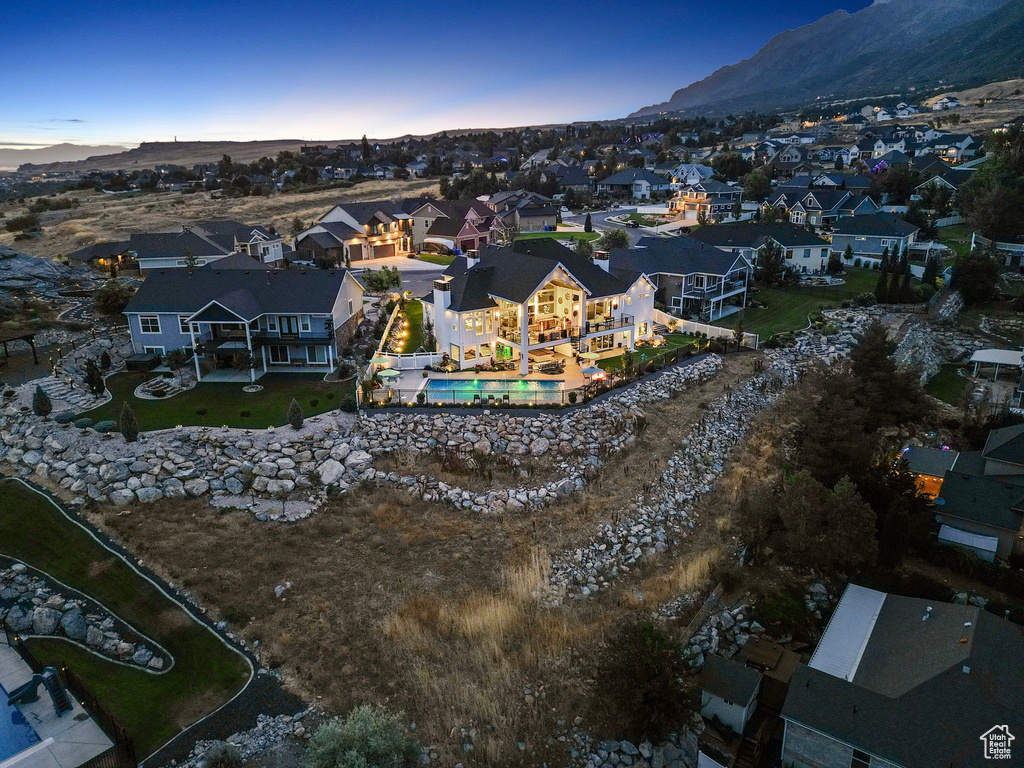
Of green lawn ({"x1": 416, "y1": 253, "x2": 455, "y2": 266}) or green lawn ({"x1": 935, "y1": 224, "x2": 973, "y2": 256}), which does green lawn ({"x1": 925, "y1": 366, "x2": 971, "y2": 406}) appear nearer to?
green lawn ({"x1": 935, "y1": 224, "x2": 973, "y2": 256})

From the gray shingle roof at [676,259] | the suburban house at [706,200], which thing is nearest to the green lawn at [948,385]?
the gray shingle roof at [676,259]

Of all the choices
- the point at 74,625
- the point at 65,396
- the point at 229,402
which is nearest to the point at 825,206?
the point at 229,402

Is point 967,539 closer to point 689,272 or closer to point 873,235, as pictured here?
point 689,272

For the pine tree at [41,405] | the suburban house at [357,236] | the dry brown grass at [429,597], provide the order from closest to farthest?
the dry brown grass at [429,597] → the pine tree at [41,405] → the suburban house at [357,236]

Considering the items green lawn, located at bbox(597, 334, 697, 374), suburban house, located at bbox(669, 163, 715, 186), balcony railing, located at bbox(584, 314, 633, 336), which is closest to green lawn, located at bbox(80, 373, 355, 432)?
balcony railing, located at bbox(584, 314, 633, 336)

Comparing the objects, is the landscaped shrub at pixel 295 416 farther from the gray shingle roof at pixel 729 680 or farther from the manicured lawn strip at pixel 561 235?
the manicured lawn strip at pixel 561 235

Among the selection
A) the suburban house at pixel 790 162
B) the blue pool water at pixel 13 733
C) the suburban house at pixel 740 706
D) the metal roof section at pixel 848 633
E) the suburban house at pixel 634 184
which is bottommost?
the suburban house at pixel 740 706

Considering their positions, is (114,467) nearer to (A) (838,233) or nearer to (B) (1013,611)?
(B) (1013,611)
